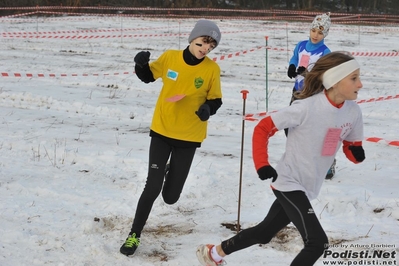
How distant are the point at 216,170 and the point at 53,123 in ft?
12.2

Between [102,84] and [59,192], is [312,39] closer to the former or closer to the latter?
[59,192]

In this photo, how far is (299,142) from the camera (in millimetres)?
3771

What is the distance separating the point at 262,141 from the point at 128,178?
3401 millimetres

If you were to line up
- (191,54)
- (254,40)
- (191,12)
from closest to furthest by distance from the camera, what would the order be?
(191,54)
(254,40)
(191,12)

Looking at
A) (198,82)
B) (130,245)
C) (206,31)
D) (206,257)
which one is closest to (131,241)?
(130,245)

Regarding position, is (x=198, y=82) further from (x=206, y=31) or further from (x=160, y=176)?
(x=160, y=176)

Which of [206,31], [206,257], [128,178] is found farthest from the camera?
[128,178]

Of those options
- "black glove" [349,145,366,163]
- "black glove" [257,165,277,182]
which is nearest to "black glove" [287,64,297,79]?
"black glove" [349,145,366,163]

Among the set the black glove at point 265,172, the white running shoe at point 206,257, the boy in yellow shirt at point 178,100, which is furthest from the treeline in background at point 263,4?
the black glove at point 265,172

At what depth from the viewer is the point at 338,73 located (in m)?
3.76

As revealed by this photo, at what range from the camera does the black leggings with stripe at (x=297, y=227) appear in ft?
11.8

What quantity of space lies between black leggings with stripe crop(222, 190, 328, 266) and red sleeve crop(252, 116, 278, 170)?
310 mm

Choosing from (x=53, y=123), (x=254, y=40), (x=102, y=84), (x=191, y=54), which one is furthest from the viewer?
(x=254, y=40)

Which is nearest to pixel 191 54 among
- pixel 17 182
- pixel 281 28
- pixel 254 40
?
pixel 17 182
